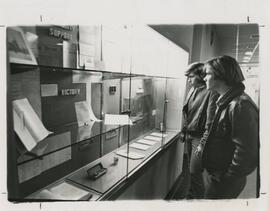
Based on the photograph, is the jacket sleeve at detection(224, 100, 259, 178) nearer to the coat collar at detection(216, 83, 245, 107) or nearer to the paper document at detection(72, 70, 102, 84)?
the coat collar at detection(216, 83, 245, 107)

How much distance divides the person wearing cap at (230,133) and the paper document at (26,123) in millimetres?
908

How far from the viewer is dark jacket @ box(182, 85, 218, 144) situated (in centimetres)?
113

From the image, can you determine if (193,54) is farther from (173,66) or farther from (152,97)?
(152,97)

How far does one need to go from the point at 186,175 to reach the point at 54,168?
2.47 feet

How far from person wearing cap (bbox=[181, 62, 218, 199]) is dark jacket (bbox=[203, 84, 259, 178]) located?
4 centimetres

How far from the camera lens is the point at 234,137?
1.13 m

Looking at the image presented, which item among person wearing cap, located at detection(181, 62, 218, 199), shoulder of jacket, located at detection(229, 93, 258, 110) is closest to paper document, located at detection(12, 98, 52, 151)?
person wearing cap, located at detection(181, 62, 218, 199)

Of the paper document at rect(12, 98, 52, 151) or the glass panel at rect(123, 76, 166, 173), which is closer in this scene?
the paper document at rect(12, 98, 52, 151)

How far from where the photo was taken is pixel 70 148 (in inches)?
48.2

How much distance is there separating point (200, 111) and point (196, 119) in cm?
5

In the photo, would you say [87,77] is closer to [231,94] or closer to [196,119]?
[196,119]

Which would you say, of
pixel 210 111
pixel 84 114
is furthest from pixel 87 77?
pixel 210 111

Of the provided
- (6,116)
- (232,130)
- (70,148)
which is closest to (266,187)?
(232,130)

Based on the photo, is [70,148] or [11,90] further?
[70,148]
